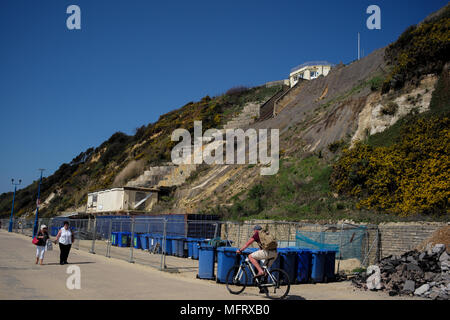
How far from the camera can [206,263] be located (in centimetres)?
1230

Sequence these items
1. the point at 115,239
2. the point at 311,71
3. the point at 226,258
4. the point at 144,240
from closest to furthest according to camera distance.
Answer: the point at 226,258
the point at 144,240
the point at 115,239
the point at 311,71

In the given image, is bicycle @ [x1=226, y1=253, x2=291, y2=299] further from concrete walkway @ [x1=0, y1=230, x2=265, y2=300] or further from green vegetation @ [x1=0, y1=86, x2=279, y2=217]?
green vegetation @ [x1=0, y1=86, x2=279, y2=217]

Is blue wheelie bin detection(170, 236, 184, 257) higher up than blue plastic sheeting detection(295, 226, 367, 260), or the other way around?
blue plastic sheeting detection(295, 226, 367, 260)

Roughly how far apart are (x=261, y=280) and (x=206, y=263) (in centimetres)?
351

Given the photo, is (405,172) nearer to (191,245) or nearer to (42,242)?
(191,245)

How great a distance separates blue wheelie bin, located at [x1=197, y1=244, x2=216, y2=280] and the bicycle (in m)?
2.09

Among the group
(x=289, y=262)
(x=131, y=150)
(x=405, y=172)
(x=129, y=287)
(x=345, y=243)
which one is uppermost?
(x=131, y=150)

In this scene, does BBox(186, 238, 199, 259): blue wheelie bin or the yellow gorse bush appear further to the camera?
BBox(186, 238, 199, 259): blue wheelie bin

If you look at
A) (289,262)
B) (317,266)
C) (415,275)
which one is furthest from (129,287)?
(415,275)

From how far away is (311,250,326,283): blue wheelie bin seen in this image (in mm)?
12477

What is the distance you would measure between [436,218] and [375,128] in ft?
38.1

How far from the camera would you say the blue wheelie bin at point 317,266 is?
491 inches

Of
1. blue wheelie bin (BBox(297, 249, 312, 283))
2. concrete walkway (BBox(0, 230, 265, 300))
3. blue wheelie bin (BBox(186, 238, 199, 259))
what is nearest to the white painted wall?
blue wheelie bin (BBox(186, 238, 199, 259))

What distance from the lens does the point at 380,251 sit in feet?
52.0
